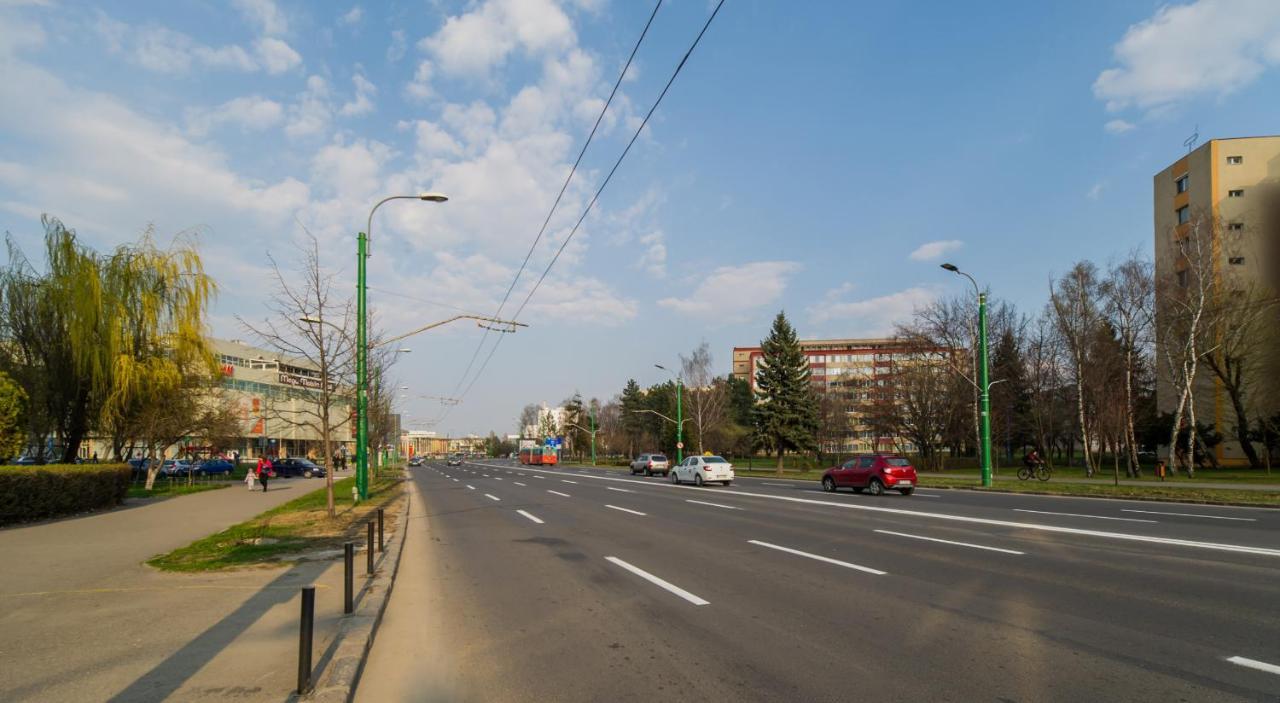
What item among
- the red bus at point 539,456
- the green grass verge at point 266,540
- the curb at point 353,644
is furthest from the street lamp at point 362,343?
the red bus at point 539,456

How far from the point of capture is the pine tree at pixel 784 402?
5134cm

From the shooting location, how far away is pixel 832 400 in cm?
8288

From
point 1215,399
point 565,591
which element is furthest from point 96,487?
point 1215,399

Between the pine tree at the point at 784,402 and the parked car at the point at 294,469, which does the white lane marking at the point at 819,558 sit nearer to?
the pine tree at the point at 784,402

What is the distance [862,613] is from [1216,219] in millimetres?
43713

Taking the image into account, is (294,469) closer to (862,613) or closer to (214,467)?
(214,467)

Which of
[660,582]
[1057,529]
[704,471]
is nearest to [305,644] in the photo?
[660,582]

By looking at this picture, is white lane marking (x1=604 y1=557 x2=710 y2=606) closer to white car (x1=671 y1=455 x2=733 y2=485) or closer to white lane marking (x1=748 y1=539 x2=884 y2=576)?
white lane marking (x1=748 y1=539 x2=884 y2=576)

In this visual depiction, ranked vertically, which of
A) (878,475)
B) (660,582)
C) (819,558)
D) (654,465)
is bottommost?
(654,465)

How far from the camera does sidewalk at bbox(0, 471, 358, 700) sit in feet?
17.4

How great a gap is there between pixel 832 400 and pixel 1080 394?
40780 mm

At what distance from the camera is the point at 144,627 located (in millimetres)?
7020

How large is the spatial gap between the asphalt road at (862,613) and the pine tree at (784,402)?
3620 centimetres

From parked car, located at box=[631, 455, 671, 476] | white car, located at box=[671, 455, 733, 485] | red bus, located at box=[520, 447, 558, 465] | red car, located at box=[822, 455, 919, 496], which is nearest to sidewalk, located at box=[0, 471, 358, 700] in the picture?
red car, located at box=[822, 455, 919, 496]
